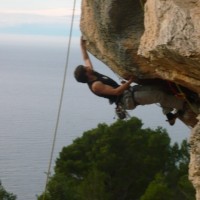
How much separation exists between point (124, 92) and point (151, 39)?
1483 mm

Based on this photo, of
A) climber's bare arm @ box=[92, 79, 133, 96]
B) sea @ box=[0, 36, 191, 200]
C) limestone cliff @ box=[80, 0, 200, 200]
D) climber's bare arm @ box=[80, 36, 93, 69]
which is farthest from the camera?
sea @ box=[0, 36, 191, 200]

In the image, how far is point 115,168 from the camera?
29484 mm

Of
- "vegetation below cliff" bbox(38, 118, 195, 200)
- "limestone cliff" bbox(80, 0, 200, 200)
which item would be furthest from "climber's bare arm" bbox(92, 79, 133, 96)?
"vegetation below cliff" bbox(38, 118, 195, 200)

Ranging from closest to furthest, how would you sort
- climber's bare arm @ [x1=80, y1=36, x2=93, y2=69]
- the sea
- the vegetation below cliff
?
1. climber's bare arm @ [x1=80, y1=36, x2=93, y2=69]
2. the vegetation below cliff
3. the sea

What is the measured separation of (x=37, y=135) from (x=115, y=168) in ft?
85.9

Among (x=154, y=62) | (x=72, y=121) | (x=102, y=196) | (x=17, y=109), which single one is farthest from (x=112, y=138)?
(x=17, y=109)

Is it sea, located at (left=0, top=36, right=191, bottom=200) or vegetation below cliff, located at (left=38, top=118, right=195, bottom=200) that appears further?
sea, located at (left=0, top=36, right=191, bottom=200)

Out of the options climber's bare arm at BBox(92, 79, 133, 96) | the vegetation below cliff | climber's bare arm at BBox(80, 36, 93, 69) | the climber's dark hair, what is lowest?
the vegetation below cliff

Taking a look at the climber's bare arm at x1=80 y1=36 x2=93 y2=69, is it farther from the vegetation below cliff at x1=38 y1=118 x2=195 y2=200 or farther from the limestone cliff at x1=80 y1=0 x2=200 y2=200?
the vegetation below cliff at x1=38 y1=118 x2=195 y2=200

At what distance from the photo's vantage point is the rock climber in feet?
24.7

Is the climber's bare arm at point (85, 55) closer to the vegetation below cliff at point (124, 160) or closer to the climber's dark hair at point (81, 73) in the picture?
the climber's dark hair at point (81, 73)

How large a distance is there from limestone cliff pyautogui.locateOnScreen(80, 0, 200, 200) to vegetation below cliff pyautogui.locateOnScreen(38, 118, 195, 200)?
19.6 meters

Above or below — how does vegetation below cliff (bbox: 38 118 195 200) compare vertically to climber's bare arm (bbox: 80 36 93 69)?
below

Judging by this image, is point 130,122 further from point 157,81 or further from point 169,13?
point 169,13
